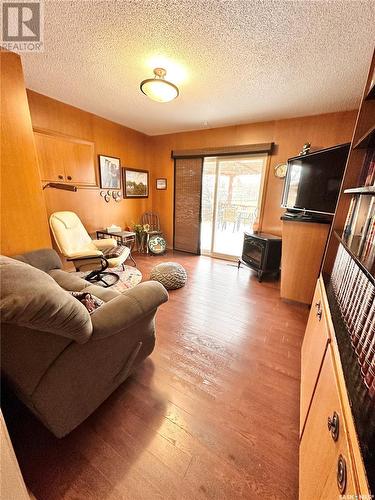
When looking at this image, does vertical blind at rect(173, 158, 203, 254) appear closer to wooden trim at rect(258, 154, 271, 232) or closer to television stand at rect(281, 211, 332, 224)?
wooden trim at rect(258, 154, 271, 232)

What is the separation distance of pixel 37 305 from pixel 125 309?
1.50 feet

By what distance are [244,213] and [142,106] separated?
248 cm

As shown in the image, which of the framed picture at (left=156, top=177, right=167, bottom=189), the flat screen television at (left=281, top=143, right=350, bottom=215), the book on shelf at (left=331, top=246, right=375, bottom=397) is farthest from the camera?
the framed picture at (left=156, top=177, right=167, bottom=189)

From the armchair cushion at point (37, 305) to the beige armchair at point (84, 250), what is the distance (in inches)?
72.6

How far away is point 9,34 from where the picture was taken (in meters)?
1.57

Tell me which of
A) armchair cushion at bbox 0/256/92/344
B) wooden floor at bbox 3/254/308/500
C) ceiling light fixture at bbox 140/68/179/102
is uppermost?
ceiling light fixture at bbox 140/68/179/102

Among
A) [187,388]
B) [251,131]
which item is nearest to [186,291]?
[187,388]

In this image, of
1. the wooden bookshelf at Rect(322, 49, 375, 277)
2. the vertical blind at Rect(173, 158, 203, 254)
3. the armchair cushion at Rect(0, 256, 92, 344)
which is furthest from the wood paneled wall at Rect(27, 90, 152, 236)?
the wooden bookshelf at Rect(322, 49, 375, 277)

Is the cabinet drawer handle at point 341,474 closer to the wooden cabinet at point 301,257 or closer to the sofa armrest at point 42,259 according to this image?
the wooden cabinet at point 301,257

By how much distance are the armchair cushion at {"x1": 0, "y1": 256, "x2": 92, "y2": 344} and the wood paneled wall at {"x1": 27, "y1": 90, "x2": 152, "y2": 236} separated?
2702 millimetres

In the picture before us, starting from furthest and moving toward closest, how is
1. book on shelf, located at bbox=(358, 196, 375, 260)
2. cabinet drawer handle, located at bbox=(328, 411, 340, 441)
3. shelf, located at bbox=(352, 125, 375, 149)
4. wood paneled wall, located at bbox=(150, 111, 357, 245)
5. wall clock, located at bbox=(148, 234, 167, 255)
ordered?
wall clock, located at bbox=(148, 234, 167, 255) → wood paneled wall, located at bbox=(150, 111, 357, 245) → shelf, located at bbox=(352, 125, 375, 149) → book on shelf, located at bbox=(358, 196, 375, 260) → cabinet drawer handle, located at bbox=(328, 411, 340, 441)

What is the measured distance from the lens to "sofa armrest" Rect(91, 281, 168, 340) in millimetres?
966

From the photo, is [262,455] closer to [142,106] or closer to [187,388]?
[187,388]

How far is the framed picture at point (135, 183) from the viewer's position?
408 cm
